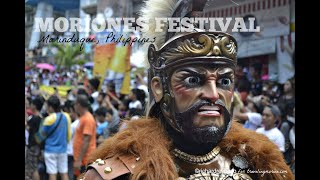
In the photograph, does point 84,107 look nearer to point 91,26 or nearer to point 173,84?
point 91,26

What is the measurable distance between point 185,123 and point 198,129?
0.07 m

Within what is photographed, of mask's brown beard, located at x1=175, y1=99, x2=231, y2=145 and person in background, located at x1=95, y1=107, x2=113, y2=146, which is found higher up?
mask's brown beard, located at x1=175, y1=99, x2=231, y2=145

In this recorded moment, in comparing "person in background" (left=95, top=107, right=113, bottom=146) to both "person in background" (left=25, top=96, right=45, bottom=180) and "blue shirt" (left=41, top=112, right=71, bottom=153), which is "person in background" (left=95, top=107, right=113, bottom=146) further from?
A: "person in background" (left=25, top=96, right=45, bottom=180)

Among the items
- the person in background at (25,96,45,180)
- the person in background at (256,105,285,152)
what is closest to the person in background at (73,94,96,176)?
the person in background at (25,96,45,180)

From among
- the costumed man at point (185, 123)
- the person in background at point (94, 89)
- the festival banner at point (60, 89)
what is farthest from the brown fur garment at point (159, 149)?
the festival banner at point (60, 89)

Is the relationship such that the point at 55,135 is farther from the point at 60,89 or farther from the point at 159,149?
the point at 159,149

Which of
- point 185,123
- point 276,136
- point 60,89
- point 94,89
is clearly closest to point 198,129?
point 185,123

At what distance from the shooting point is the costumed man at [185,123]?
2387mm

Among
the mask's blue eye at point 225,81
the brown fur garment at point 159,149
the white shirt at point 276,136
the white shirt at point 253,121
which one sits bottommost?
the white shirt at point 276,136

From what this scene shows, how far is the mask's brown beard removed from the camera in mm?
2381

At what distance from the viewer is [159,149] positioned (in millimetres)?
2416

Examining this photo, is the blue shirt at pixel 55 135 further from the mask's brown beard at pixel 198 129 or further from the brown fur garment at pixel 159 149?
the mask's brown beard at pixel 198 129
